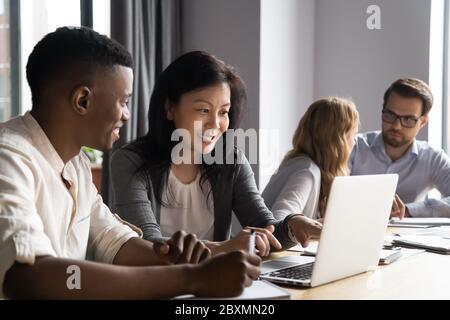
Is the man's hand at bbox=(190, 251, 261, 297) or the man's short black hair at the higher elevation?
the man's short black hair

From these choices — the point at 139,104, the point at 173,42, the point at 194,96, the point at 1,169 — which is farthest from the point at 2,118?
the point at 1,169

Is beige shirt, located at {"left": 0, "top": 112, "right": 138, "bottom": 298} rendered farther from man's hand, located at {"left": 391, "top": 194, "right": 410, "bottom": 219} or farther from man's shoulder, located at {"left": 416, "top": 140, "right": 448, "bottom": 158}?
man's shoulder, located at {"left": 416, "top": 140, "right": 448, "bottom": 158}

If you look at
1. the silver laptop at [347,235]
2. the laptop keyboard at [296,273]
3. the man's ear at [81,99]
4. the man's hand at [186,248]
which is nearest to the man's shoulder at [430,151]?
the silver laptop at [347,235]

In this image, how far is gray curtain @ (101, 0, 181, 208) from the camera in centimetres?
349

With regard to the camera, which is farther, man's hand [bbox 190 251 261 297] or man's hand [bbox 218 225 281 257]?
man's hand [bbox 218 225 281 257]

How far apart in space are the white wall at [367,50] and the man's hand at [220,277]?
10.0 ft

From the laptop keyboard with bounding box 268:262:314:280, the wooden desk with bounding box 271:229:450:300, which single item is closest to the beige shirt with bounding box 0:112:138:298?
the laptop keyboard with bounding box 268:262:314:280

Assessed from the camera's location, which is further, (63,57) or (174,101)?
(174,101)

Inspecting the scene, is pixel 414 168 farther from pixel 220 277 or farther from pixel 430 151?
pixel 220 277

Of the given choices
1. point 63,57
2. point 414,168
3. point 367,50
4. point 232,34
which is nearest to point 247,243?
point 63,57

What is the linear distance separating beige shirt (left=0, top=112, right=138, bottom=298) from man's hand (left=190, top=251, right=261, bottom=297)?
26cm

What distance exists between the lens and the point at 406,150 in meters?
3.33

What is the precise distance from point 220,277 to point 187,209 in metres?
1.10

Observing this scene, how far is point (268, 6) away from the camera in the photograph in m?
3.79
